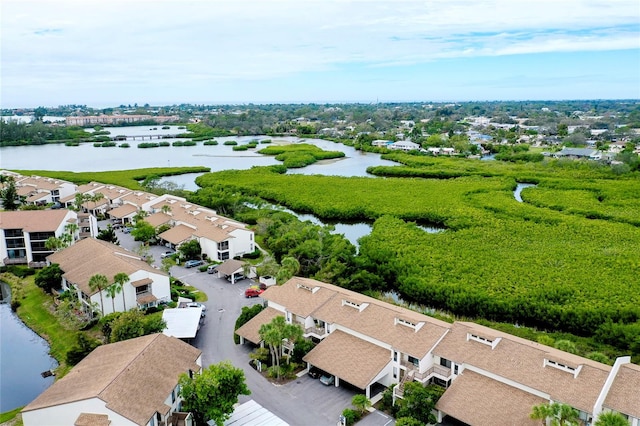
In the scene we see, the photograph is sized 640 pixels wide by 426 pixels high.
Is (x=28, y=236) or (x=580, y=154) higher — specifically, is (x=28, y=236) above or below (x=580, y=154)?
below

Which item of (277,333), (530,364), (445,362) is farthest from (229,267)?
(530,364)

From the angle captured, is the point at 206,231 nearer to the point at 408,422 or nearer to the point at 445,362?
the point at 445,362

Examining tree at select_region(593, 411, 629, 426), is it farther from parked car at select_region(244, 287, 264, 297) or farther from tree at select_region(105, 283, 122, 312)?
tree at select_region(105, 283, 122, 312)

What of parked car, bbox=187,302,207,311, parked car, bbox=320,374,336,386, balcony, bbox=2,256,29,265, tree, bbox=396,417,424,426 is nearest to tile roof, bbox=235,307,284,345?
parked car, bbox=320,374,336,386

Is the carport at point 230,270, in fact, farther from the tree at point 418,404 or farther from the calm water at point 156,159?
the calm water at point 156,159

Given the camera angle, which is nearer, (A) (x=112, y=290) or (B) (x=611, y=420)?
(B) (x=611, y=420)
